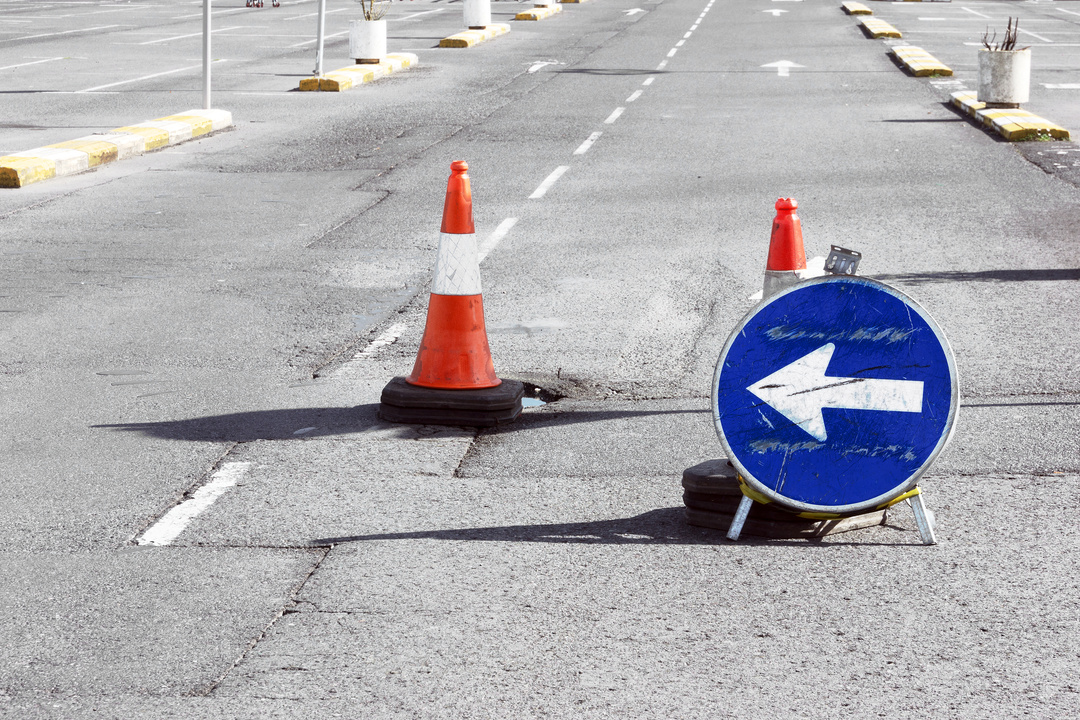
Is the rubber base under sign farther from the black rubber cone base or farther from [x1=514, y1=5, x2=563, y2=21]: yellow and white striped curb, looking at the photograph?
[x1=514, y1=5, x2=563, y2=21]: yellow and white striped curb

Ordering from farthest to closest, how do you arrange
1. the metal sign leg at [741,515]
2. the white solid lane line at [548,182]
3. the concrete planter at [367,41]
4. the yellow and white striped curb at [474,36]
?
the yellow and white striped curb at [474,36] < the concrete planter at [367,41] < the white solid lane line at [548,182] < the metal sign leg at [741,515]

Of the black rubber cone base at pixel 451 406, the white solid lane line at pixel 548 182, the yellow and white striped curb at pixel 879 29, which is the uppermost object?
the yellow and white striped curb at pixel 879 29

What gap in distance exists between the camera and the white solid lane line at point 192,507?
4.85 meters

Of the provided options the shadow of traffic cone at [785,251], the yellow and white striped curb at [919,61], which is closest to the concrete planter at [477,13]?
the yellow and white striped curb at [919,61]

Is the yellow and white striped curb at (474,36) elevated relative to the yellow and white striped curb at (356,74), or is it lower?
elevated

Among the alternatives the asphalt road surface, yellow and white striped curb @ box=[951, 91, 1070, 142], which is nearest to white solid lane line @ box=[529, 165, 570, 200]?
the asphalt road surface

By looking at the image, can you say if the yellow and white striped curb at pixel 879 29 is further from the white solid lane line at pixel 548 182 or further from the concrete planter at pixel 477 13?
the white solid lane line at pixel 548 182

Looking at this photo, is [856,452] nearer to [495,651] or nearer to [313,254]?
[495,651]

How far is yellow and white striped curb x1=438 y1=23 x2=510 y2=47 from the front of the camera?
30062mm

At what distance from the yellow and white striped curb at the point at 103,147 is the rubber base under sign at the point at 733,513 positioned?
9916 millimetres

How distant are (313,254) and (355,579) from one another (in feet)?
19.1

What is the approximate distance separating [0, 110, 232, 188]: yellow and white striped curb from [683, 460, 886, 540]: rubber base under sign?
9916 millimetres

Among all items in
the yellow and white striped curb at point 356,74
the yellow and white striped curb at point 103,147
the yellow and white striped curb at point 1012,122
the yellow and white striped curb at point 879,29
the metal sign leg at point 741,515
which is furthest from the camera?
the yellow and white striped curb at point 879,29

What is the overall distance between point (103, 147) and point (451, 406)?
9.63 metres
